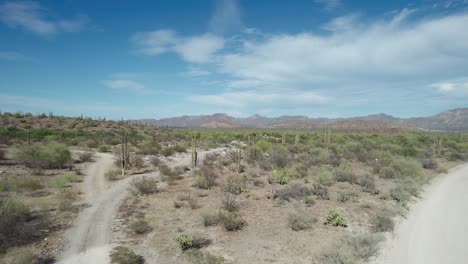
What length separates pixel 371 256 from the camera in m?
9.06

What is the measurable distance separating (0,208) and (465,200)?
69.1ft

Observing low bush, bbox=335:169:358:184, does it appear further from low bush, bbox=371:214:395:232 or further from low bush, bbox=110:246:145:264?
low bush, bbox=110:246:145:264

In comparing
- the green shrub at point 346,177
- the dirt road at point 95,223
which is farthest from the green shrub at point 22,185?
the green shrub at point 346,177

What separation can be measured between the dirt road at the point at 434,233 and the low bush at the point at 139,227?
8.00 m

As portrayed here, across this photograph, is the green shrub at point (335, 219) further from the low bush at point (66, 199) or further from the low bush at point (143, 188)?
the low bush at point (66, 199)

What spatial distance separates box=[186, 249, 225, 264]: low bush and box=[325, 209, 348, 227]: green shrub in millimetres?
5319

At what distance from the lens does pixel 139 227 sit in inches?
423

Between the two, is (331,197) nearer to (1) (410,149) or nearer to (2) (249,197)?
(2) (249,197)

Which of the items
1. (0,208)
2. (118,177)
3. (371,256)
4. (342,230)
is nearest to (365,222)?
(342,230)

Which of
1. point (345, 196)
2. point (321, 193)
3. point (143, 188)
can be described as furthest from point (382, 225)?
point (143, 188)

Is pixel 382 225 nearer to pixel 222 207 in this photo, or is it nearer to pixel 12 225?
pixel 222 207

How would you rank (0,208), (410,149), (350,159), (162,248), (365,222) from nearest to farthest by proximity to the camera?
(162,248)
(0,208)
(365,222)
(350,159)
(410,149)

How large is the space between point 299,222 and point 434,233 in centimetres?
501

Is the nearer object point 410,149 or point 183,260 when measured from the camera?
point 183,260
